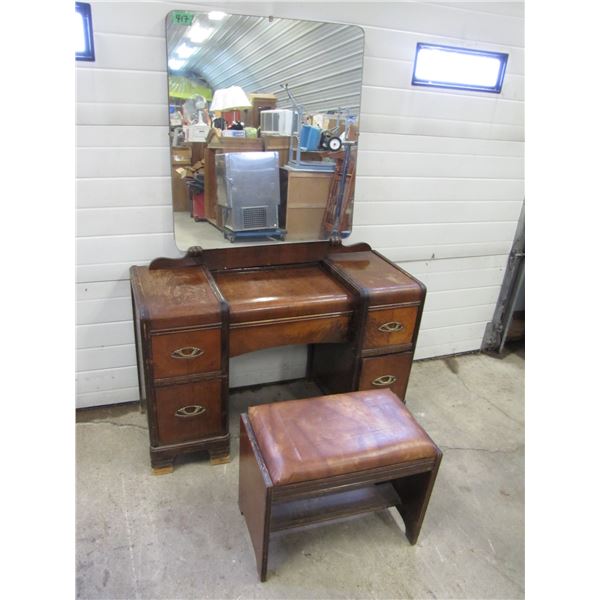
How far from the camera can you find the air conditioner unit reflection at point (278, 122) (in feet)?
6.45

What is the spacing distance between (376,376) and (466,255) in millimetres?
1112

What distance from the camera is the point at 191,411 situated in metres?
1.86

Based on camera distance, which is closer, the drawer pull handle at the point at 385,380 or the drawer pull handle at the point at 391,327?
the drawer pull handle at the point at 391,327

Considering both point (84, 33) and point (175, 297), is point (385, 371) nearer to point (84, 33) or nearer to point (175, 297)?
point (175, 297)

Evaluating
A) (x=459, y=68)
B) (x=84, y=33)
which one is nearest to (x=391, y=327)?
(x=459, y=68)

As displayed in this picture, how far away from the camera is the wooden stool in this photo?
54.6 inches

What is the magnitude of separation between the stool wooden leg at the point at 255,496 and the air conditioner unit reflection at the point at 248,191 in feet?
3.07

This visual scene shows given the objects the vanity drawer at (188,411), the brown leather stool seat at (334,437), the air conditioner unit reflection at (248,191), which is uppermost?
the air conditioner unit reflection at (248,191)

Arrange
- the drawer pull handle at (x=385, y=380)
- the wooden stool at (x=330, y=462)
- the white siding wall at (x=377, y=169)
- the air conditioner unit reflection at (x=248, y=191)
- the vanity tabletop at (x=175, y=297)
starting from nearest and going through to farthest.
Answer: the wooden stool at (x=330, y=462) < the vanity tabletop at (x=175, y=297) < the white siding wall at (x=377, y=169) < the air conditioner unit reflection at (x=248, y=191) < the drawer pull handle at (x=385, y=380)

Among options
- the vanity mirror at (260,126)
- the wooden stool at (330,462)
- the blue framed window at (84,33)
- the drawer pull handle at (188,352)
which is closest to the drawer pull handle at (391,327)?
the wooden stool at (330,462)

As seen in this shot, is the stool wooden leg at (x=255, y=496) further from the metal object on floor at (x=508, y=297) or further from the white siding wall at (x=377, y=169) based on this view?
the metal object on floor at (x=508, y=297)

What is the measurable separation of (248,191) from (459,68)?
1235mm

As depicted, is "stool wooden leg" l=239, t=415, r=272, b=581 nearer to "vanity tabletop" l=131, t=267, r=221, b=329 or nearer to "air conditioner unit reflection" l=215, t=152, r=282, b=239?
"vanity tabletop" l=131, t=267, r=221, b=329

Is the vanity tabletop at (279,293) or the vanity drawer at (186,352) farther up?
the vanity tabletop at (279,293)
